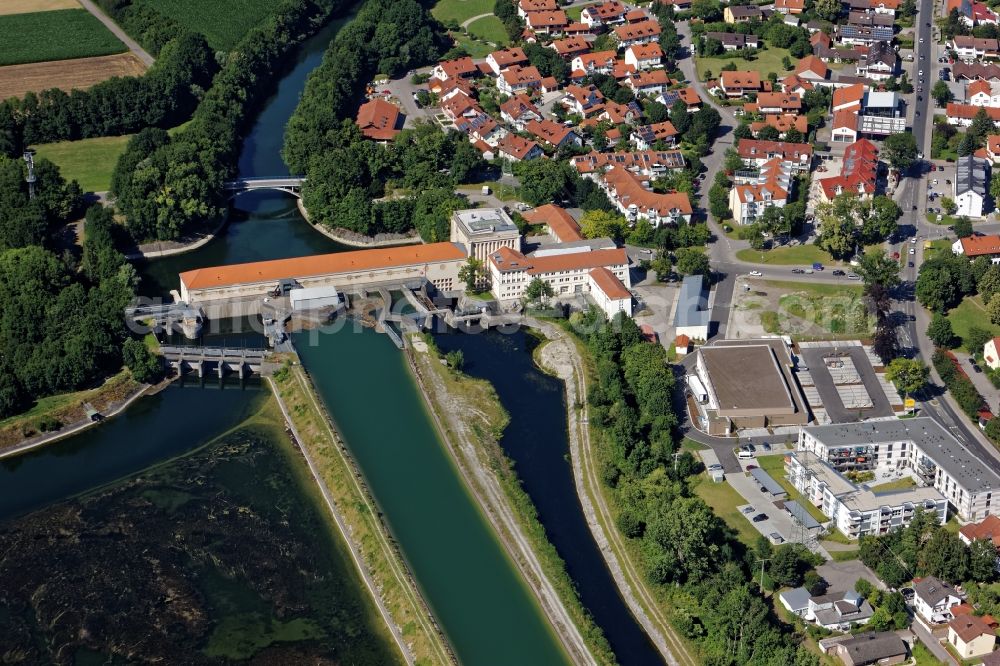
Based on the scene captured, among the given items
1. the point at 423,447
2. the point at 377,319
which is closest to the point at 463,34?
the point at 377,319

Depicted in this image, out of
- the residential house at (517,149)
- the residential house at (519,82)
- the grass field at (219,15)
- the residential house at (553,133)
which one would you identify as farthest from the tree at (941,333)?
the grass field at (219,15)

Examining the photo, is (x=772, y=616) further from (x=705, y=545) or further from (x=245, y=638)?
(x=245, y=638)

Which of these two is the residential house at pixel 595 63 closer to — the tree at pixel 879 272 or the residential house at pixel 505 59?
the residential house at pixel 505 59

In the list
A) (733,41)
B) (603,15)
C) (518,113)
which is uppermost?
(603,15)

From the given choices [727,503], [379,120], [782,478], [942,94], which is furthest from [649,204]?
[942,94]

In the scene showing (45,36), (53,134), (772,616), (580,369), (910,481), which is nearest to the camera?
(772,616)

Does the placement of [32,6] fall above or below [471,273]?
above

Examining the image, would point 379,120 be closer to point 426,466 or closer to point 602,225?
point 602,225
